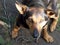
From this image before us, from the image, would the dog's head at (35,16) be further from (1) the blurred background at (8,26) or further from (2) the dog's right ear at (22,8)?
(1) the blurred background at (8,26)

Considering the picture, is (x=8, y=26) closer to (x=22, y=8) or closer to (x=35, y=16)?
(x=22, y=8)

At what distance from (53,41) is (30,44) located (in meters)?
0.40

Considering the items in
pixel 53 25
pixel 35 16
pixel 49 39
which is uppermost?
pixel 35 16

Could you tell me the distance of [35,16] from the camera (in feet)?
12.2

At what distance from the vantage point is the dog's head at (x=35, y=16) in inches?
142

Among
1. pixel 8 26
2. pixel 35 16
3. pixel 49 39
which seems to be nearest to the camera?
pixel 35 16

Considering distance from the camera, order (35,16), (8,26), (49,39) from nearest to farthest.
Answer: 1. (35,16)
2. (49,39)
3. (8,26)

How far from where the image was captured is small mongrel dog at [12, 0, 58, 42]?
3.63 meters

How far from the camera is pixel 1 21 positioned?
438cm

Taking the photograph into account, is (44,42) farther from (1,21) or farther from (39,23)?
(1,21)

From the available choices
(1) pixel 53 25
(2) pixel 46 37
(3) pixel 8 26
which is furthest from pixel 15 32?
(1) pixel 53 25

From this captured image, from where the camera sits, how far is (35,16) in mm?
3711

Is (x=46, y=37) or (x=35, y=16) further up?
(x=35, y=16)

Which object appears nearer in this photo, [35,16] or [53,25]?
[35,16]
